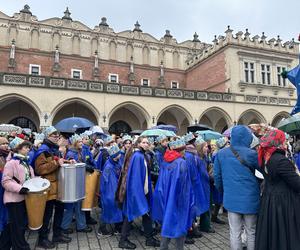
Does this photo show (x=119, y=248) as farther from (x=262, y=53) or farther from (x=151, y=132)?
(x=262, y=53)

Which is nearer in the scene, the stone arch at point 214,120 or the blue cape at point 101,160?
the blue cape at point 101,160

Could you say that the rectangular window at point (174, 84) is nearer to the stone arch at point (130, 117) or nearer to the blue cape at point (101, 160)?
the stone arch at point (130, 117)

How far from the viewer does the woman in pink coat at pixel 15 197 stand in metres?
3.96

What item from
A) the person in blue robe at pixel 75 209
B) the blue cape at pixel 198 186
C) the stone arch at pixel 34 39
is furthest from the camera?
the stone arch at pixel 34 39

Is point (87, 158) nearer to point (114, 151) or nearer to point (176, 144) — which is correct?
point (114, 151)

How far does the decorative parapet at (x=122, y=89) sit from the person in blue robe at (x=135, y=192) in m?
15.2

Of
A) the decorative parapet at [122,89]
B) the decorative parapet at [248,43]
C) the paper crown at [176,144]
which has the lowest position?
the paper crown at [176,144]

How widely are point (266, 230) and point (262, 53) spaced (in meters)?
26.0

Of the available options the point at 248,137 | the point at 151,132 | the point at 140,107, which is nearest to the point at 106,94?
the point at 140,107

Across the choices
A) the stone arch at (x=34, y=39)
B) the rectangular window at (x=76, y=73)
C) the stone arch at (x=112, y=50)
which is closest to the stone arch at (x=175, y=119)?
the stone arch at (x=112, y=50)

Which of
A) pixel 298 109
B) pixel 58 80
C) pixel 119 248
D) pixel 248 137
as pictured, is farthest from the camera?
pixel 58 80

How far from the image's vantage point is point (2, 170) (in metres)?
4.24

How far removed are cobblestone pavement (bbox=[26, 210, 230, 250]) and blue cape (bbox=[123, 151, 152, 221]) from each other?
674 millimetres

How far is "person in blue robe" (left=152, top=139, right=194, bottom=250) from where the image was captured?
12.3 feet
